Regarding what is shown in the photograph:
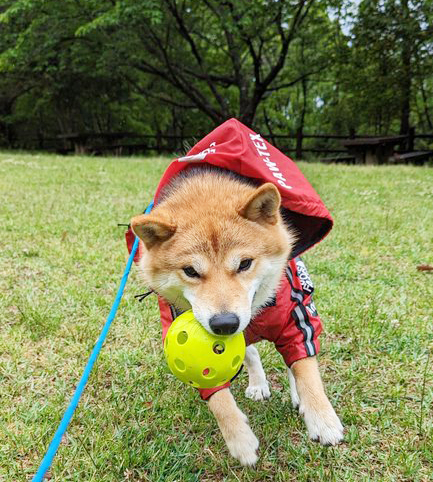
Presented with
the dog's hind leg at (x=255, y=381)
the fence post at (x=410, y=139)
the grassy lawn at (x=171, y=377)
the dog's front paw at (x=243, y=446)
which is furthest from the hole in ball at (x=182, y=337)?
the fence post at (x=410, y=139)

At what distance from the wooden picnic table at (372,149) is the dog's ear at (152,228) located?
14108 mm

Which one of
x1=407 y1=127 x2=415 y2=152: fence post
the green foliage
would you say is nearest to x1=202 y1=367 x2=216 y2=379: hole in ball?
the green foliage

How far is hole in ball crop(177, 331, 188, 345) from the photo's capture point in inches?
81.7

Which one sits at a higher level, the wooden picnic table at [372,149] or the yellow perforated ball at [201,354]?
the wooden picnic table at [372,149]

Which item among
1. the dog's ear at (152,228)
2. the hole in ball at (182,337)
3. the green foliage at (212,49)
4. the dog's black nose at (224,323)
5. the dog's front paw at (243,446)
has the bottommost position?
the dog's front paw at (243,446)

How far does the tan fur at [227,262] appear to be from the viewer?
2.15 m

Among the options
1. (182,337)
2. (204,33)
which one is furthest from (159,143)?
(182,337)

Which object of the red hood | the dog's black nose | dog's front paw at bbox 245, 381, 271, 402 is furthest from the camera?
Result: dog's front paw at bbox 245, 381, 271, 402

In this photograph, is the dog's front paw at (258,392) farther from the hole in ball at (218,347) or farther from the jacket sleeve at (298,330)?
the hole in ball at (218,347)

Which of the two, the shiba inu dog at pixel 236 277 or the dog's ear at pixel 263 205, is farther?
the dog's ear at pixel 263 205

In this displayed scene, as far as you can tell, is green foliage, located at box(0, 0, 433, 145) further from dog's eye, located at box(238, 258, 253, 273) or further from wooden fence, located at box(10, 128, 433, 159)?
dog's eye, located at box(238, 258, 253, 273)

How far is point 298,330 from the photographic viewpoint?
2.45 meters

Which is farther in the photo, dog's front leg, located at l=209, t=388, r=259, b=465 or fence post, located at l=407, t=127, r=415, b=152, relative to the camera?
fence post, located at l=407, t=127, r=415, b=152

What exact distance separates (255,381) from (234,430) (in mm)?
709
